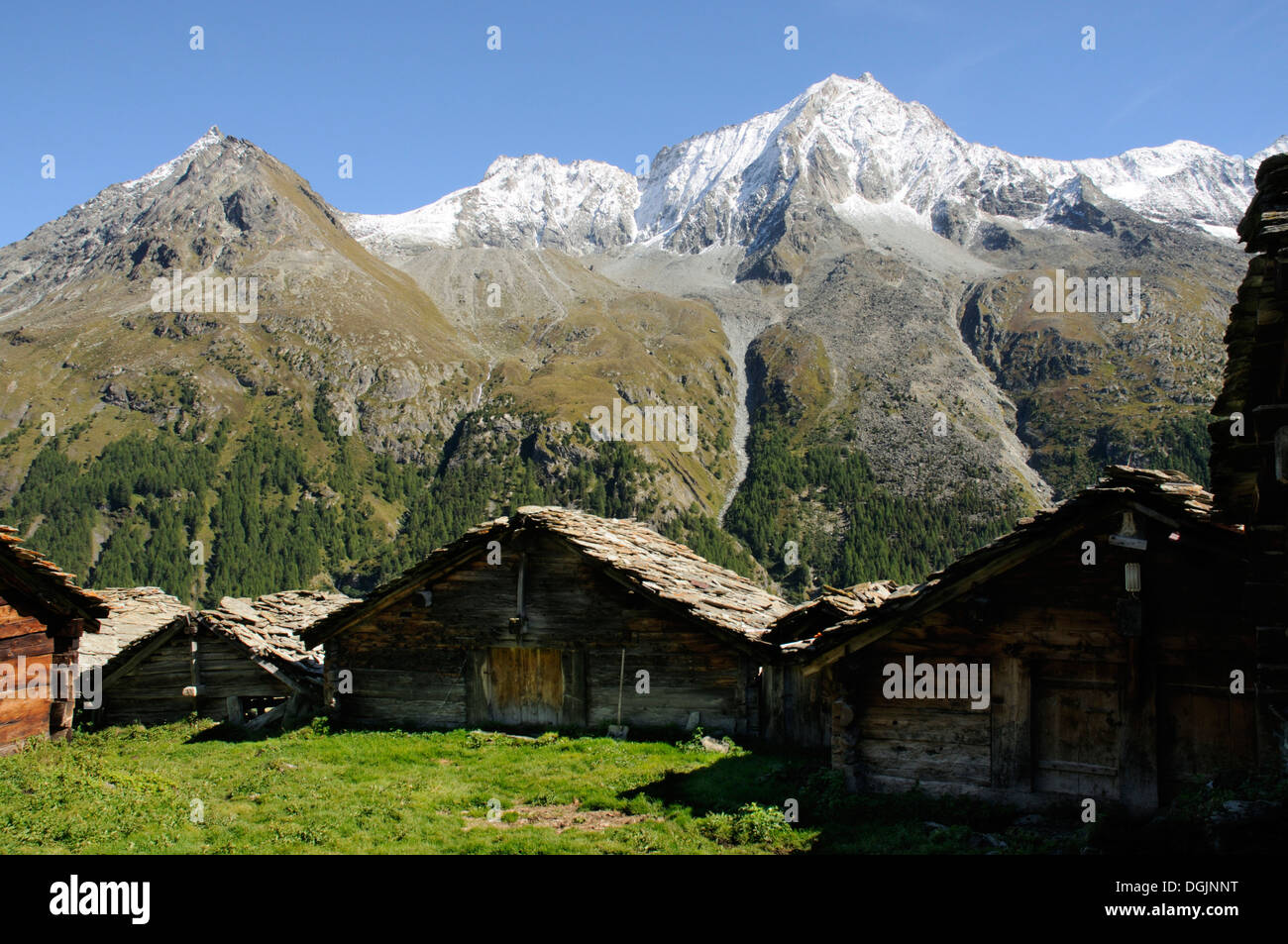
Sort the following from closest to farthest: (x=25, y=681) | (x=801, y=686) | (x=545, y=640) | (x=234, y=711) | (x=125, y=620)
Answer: (x=25, y=681), (x=801, y=686), (x=545, y=640), (x=234, y=711), (x=125, y=620)

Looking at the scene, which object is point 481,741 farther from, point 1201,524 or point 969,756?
point 1201,524

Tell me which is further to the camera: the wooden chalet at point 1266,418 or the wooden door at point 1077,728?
the wooden door at point 1077,728

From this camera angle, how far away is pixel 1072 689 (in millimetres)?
15047

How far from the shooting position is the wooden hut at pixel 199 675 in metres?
26.3

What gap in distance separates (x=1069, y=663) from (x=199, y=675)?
2333 centimetres

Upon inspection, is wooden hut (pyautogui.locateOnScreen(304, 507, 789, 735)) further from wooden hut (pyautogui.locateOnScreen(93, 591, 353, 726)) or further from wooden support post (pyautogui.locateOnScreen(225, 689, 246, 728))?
wooden support post (pyautogui.locateOnScreen(225, 689, 246, 728))

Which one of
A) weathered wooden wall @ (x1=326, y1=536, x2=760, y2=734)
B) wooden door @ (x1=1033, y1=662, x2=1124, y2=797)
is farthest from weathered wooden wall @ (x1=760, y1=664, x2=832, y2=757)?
wooden door @ (x1=1033, y1=662, x2=1124, y2=797)

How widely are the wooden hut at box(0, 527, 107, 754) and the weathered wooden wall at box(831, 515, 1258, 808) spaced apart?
1756cm

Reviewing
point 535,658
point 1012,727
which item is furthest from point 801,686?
point 1012,727

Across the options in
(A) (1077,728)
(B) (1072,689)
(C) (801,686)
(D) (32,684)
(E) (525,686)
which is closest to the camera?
(A) (1077,728)

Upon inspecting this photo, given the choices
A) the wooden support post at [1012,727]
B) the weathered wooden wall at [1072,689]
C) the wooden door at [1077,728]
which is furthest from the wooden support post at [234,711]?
the wooden door at [1077,728]

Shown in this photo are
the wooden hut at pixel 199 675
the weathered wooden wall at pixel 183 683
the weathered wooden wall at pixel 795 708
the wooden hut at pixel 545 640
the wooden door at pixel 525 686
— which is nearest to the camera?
the weathered wooden wall at pixel 795 708

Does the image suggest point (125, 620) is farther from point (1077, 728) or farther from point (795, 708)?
point (1077, 728)

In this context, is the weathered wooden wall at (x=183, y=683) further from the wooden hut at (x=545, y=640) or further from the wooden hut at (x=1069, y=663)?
the wooden hut at (x=1069, y=663)
